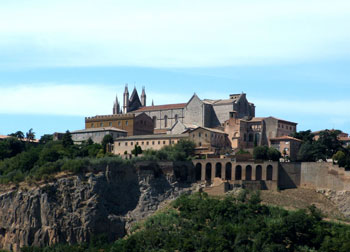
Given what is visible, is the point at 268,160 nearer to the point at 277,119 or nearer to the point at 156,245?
the point at 277,119

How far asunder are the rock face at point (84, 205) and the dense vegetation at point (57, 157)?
143cm

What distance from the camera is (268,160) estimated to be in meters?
89.2

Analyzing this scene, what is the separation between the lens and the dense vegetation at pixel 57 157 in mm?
85562

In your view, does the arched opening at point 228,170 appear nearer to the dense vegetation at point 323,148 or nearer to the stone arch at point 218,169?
the stone arch at point 218,169

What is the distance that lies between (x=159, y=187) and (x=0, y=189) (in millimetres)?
15327

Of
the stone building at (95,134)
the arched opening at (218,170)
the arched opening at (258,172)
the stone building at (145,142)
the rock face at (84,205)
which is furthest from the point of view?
the stone building at (95,134)

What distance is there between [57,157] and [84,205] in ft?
39.2

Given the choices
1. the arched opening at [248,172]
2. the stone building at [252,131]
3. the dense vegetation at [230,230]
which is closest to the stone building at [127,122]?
the stone building at [252,131]

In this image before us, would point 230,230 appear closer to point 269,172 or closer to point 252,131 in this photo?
point 269,172

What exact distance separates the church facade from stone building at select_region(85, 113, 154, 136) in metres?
2.66

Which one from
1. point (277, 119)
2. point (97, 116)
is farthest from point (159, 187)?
point (97, 116)

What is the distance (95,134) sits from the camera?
10575 centimetres

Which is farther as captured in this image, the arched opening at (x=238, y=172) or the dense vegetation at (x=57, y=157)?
the arched opening at (x=238, y=172)

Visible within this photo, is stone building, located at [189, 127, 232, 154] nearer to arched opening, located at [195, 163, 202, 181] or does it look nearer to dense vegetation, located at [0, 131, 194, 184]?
dense vegetation, located at [0, 131, 194, 184]
